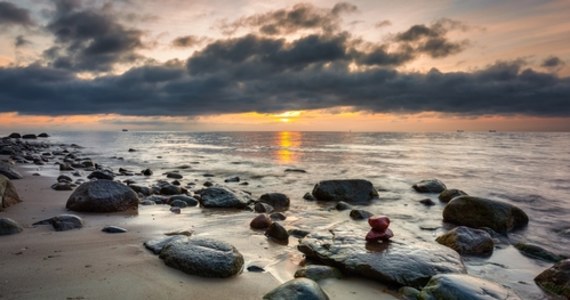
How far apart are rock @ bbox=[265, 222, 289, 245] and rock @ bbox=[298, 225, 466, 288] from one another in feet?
2.39

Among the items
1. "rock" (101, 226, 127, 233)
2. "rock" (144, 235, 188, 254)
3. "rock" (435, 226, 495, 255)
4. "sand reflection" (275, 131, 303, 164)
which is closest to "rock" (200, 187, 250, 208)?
"rock" (101, 226, 127, 233)

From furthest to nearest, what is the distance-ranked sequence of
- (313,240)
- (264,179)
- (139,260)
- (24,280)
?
(264,179) → (313,240) → (139,260) → (24,280)

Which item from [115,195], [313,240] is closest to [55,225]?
[115,195]

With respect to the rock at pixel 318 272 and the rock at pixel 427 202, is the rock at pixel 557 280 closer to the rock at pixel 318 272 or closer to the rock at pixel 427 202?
the rock at pixel 318 272

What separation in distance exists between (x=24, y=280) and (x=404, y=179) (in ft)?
53.8

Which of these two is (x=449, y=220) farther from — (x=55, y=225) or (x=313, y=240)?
(x=55, y=225)

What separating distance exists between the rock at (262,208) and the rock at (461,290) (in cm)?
553

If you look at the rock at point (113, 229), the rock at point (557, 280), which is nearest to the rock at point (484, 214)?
the rock at point (557, 280)

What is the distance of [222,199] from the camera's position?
974 centimetres

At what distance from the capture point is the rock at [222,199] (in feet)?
31.4

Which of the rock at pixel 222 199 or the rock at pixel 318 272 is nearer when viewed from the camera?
the rock at pixel 318 272

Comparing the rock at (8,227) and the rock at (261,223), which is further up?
the rock at (8,227)

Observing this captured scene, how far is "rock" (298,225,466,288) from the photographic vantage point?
15.7 feet

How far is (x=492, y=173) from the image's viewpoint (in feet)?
68.8
